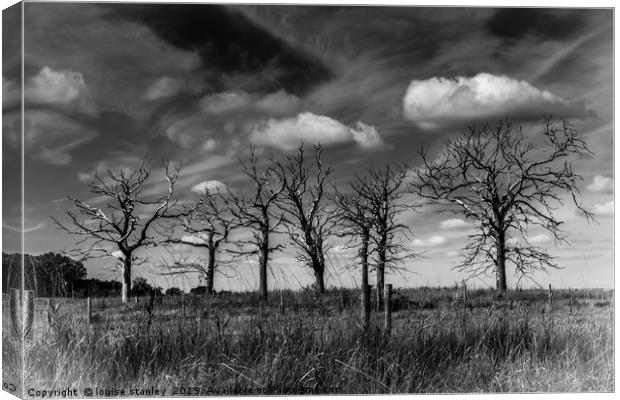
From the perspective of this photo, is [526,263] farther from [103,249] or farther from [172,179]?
[103,249]

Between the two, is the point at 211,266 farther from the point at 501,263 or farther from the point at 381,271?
the point at 501,263

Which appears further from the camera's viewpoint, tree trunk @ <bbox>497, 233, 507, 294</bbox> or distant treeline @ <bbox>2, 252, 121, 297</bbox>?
tree trunk @ <bbox>497, 233, 507, 294</bbox>

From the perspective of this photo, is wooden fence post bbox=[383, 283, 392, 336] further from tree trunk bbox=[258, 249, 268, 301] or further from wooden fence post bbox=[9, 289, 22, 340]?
wooden fence post bbox=[9, 289, 22, 340]

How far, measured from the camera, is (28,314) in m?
7.23

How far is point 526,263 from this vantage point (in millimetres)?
9742

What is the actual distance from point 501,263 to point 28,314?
7000mm

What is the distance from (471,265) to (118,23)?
579 centimetres

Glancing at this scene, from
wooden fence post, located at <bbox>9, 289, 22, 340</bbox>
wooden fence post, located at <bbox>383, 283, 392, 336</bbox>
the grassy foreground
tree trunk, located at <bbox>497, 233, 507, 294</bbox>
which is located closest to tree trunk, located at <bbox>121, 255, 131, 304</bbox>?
the grassy foreground

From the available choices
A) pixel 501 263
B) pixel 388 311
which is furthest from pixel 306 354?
pixel 501 263

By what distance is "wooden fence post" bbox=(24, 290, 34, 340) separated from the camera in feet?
23.6

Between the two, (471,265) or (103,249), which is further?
(471,265)

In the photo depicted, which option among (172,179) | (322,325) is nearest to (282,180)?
(172,179)

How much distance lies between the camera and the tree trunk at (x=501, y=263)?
10734mm

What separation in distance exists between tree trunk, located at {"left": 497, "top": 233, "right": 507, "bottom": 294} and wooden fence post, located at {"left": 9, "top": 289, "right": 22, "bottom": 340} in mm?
6702
